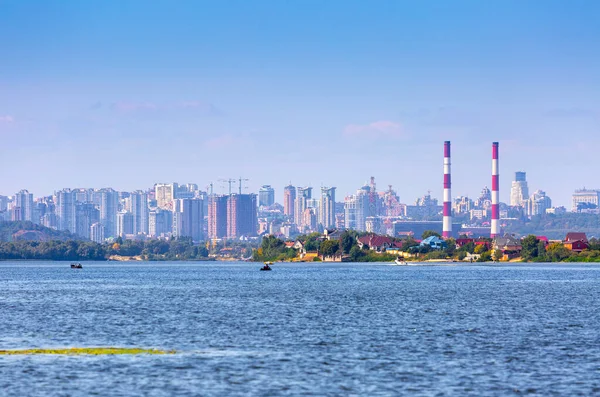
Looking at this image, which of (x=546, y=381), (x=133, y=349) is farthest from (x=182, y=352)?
(x=546, y=381)

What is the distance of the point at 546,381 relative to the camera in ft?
119

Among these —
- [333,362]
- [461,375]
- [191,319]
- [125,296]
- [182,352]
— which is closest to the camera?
[461,375]

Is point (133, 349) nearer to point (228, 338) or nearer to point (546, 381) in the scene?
point (228, 338)

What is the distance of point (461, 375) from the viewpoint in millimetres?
37500

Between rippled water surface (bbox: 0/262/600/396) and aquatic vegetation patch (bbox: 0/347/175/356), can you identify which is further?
aquatic vegetation patch (bbox: 0/347/175/356)

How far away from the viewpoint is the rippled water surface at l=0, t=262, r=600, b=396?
3562 centimetres

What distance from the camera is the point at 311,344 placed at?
4675 centimetres

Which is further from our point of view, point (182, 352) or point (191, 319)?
point (191, 319)

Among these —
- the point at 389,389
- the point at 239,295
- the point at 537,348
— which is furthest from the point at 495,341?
the point at 239,295

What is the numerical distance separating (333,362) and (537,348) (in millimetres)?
8873

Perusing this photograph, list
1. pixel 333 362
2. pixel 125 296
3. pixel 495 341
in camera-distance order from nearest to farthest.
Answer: pixel 333 362 → pixel 495 341 → pixel 125 296

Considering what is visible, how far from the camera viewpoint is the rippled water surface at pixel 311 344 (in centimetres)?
3562

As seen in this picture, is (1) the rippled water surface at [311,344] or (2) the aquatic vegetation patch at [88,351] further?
(2) the aquatic vegetation patch at [88,351]

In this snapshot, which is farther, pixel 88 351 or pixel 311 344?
pixel 311 344
